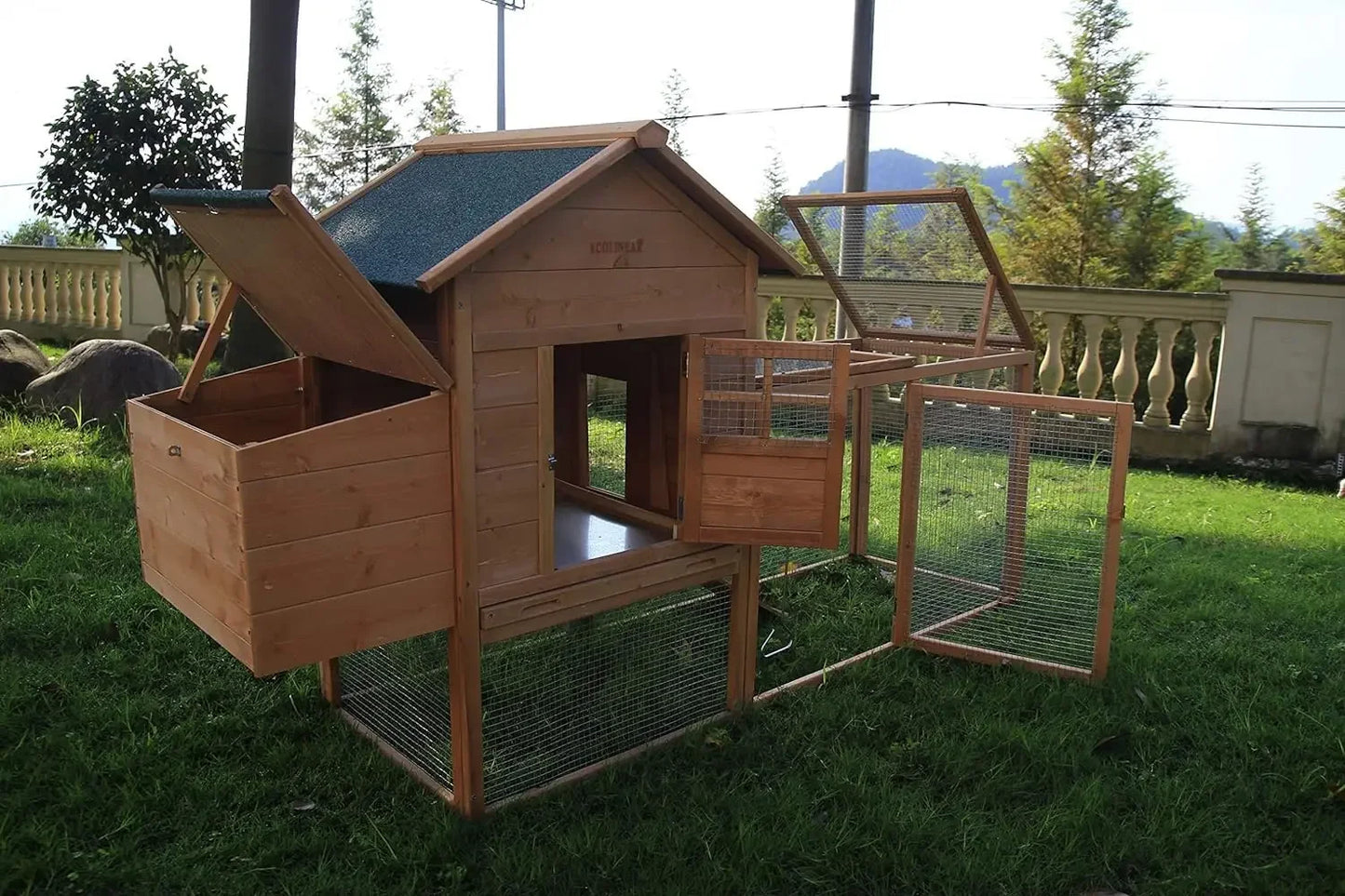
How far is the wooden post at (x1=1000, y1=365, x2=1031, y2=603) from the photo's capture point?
4.43 m

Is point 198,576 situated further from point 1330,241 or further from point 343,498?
point 1330,241

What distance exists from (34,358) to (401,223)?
22.5 feet

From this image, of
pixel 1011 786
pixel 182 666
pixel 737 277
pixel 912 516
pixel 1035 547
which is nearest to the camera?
pixel 1011 786

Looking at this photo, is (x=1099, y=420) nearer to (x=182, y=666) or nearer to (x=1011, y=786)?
(x=1011, y=786)

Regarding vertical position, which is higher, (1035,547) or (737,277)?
(737,277)

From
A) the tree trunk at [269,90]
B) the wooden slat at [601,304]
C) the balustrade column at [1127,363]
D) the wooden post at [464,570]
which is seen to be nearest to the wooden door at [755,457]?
the wooden slat at [601,304]

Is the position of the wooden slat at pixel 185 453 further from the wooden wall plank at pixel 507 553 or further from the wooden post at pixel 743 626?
the wooden post at pixel 743 626

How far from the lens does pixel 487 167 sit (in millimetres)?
3504

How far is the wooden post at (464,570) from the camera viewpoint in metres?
3.03

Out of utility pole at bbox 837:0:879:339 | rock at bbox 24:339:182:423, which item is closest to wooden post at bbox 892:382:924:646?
utility pole at bbox 837:0:879:339

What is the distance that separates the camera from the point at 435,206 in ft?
11.1

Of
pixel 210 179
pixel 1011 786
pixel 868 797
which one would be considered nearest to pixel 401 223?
pixel 868 797

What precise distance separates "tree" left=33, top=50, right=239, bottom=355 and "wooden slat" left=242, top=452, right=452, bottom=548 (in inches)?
272

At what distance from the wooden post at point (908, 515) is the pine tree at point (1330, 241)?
9.59 meters
